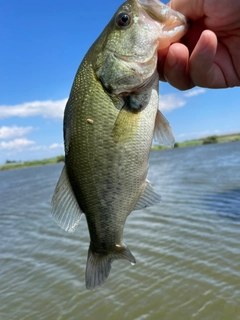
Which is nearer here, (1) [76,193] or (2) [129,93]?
(2) [129,93]

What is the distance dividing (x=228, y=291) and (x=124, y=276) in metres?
2.70

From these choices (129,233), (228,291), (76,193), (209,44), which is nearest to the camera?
(209,44)

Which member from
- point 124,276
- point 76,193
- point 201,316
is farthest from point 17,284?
point 76,193

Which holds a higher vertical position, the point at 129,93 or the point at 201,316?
the point at 129,93

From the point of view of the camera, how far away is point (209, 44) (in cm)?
253

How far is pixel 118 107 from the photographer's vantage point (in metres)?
2.55

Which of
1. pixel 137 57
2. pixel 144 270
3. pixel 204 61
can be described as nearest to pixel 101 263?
pixel 137 57

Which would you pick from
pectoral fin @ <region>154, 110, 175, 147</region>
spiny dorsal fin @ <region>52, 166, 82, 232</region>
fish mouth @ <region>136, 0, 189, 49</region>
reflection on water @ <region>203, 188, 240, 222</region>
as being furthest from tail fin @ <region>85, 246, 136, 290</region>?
reflection on water @ <region>203, 188, 240, 222</region>

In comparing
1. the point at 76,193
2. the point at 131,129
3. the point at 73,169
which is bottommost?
the point at 76,193

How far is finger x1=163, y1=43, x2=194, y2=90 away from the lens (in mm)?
2781

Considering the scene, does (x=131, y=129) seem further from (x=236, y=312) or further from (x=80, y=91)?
(x=236, y=312)

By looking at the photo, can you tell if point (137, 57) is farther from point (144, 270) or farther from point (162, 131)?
point (144, 270)

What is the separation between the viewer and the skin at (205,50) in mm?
2730

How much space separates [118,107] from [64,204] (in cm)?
93
